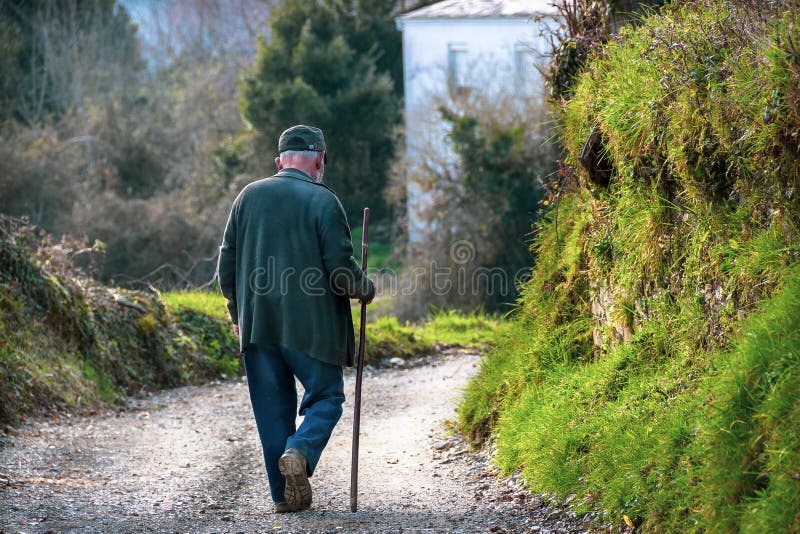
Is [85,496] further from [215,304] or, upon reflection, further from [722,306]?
[215,304]

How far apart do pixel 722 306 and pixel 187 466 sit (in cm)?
425

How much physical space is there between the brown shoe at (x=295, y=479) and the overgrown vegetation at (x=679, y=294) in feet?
4.35

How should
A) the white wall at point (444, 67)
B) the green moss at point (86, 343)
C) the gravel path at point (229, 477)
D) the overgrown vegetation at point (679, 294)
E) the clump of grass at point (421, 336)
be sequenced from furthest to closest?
the white wall at point (444, 67), the clump of grass at point (421, 336), the green moss at point (86, 343), the gravel path at point (229, 477), the overgrown vegetation at point (679, 294)

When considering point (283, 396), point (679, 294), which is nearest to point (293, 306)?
point (283, 396)

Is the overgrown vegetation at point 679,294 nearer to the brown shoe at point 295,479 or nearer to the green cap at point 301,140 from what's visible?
the brown shoe at point 295,479

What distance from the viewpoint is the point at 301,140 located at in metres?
5.75

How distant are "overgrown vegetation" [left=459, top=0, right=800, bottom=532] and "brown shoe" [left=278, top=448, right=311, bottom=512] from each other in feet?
4.35

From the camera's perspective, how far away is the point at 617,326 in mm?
5832

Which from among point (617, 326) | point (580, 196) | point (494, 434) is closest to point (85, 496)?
point (494, 434)

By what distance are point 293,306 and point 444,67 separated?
26.2m

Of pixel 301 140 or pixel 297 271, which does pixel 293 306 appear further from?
pixel 301 140

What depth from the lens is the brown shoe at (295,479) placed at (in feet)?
17.1

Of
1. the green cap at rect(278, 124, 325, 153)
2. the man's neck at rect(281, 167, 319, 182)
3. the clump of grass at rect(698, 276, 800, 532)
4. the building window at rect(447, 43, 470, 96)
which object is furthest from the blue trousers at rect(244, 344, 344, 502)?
the building window at rect(447, 43, 470, 96)

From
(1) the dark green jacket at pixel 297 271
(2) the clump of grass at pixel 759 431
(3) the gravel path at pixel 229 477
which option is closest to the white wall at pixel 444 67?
(3) the gravel path at pixel 229 477
